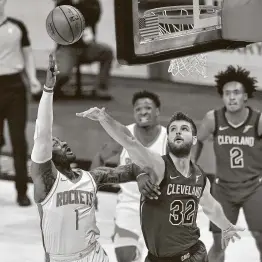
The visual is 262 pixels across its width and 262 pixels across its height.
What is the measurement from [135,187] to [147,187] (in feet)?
4.71

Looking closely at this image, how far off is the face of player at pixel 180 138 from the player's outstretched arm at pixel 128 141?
113 millimetres

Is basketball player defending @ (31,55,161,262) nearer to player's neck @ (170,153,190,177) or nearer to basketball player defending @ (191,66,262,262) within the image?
player's neck @ (170,153,190,177)

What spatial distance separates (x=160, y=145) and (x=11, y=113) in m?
1.85

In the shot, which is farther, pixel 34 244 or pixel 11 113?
pixel 11 113

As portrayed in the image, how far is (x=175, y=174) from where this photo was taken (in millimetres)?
5020

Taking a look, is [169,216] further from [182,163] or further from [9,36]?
[9,36]

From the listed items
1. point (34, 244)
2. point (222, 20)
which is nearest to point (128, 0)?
point (222, 20)

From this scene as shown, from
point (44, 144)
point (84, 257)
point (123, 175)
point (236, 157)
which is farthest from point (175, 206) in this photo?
point (236, 157)

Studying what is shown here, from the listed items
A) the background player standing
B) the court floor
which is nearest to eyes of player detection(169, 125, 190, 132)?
the court floor

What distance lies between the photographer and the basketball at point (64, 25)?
5379 mm

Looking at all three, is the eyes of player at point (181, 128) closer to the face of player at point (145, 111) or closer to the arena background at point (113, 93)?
the face of player at point (145, 111)

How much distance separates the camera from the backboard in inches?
175

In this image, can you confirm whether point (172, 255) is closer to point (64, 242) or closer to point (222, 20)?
point (64, 242)

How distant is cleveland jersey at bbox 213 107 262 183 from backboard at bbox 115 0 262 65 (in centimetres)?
161
